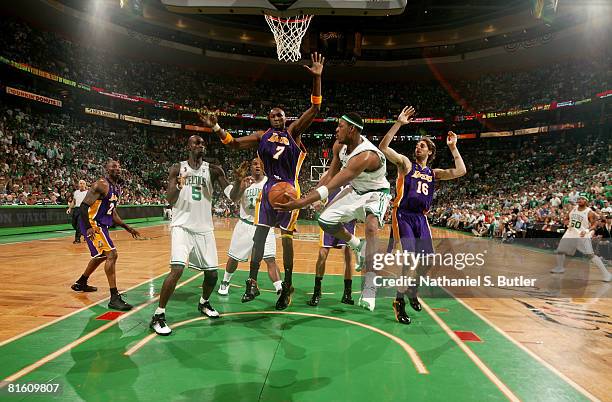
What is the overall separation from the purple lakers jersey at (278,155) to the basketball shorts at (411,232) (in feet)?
5.19

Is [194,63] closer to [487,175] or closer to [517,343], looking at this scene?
[487,175]

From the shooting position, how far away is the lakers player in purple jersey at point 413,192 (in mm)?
5500

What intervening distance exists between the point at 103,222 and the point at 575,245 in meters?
9.80

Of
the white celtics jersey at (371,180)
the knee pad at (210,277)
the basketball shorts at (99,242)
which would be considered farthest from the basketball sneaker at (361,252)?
the basketball shorts at (99,242)

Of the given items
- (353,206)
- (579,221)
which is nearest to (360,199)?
(353,206)

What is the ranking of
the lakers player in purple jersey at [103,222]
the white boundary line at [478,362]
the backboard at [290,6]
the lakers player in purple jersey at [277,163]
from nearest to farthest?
the white boundary line at [478,362], the lakers player in purple jersey at [277,163], the lakers player in purple jersey at [103,222], the backboard at [290,6]

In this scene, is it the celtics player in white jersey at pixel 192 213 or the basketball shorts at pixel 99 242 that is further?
the basketball shorts at pixel 99 242

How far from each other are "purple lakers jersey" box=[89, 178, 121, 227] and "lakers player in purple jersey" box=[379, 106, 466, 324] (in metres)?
4.02

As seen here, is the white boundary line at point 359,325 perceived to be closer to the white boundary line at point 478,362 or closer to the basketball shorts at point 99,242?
the white boundary line at point 478,362

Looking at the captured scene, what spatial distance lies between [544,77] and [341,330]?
36.0 metres

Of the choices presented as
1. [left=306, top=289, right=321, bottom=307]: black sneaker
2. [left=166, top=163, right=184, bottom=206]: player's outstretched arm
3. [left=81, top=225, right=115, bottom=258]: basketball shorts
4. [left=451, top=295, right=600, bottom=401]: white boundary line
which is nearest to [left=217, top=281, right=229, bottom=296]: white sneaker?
[left=306, top=289, right=321, bottom=307]: black sneaker

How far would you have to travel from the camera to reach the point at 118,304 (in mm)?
5492

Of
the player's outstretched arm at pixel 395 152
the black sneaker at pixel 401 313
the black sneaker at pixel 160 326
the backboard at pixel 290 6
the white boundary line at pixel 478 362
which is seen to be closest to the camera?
the white boundary line at pixel 478 362

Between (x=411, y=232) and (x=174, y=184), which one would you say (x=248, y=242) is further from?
(x=411, y=232)
